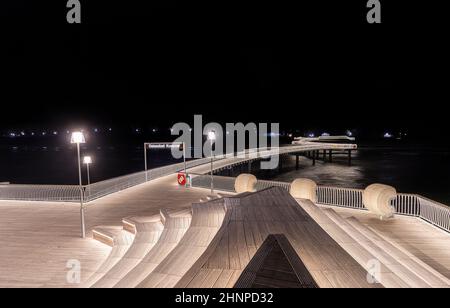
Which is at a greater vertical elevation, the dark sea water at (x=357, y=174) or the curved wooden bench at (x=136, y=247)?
the curved wooden bench at (x=136, y=247)

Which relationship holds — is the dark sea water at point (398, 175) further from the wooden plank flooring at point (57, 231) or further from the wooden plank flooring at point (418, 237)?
the wooden plank flooring at point (57, 231)

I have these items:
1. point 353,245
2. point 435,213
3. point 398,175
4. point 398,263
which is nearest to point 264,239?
point 353,245

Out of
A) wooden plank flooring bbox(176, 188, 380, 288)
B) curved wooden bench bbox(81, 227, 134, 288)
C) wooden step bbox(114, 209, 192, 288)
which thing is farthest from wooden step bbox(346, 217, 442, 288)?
curved wooden bench bbox(81, 227, 134, 288)

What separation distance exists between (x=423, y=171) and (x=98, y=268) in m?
53.6

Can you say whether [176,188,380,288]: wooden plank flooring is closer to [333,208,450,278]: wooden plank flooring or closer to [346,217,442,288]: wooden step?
[346,217,442,288]: wooden step

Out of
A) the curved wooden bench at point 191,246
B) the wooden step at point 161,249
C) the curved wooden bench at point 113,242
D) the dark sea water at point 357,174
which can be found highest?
the curved wooden bench at point 191,246

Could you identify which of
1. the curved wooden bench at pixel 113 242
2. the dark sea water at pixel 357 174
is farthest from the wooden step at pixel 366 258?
the dark sea water at pixel 357 174

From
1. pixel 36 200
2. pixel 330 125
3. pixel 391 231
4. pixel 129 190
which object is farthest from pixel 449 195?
pixel 330 125

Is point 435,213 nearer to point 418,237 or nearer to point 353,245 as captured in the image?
point 418,237

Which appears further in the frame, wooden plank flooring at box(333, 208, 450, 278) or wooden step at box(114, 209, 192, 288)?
wooden plank flooring at box(333, 208, 450, 278)

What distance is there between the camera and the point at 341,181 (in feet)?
145

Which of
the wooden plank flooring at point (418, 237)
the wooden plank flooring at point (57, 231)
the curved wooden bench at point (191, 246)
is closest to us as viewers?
the curved wooden bench at point (191, 246)

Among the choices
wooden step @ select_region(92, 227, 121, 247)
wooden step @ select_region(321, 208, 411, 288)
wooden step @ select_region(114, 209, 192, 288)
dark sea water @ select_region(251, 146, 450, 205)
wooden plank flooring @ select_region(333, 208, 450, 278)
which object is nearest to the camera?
wooden step @ select_region(321, 208, 411, 288)

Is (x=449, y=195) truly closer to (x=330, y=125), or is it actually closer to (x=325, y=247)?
(x=325, y=247)
